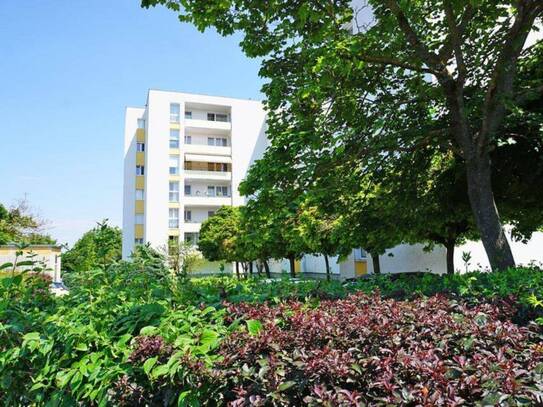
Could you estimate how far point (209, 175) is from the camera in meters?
40.6

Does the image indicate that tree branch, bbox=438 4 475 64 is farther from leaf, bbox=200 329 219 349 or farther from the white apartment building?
the white apartment building

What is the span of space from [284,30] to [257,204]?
8.91 feet

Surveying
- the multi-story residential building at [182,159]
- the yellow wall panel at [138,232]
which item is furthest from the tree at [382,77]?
the yellow wall panel at [138,232]

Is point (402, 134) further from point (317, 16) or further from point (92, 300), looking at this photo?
point (92, 300)

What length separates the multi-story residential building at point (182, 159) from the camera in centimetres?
3862

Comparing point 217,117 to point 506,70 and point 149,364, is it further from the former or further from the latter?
point 149,364

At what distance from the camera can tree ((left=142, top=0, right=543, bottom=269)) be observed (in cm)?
594

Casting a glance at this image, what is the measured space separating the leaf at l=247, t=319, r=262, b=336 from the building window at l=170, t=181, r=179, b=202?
124 feet

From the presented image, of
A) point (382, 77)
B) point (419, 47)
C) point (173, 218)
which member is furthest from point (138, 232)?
point (419, 47)

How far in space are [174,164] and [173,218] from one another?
500 cm

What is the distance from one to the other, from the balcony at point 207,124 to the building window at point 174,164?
329 centimetres

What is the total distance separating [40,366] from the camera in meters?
2.76

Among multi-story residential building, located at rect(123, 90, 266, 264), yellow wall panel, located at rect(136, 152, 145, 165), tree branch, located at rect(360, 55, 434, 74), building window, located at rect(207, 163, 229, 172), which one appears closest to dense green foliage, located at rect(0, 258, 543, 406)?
tree branch, located at rect(360, 55, 434, 74)

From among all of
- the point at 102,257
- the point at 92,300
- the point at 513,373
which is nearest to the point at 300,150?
the point at 102,257
